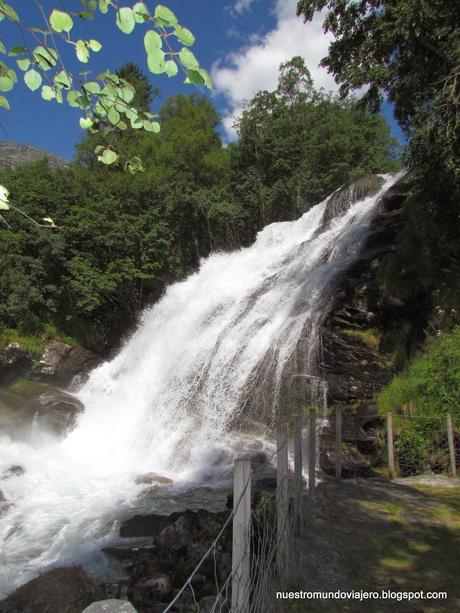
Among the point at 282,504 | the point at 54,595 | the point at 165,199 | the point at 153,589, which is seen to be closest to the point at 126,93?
the point at 282,504

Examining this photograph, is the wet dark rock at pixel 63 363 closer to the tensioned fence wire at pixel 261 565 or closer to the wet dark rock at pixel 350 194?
the wet dark rock at pixel 350 194

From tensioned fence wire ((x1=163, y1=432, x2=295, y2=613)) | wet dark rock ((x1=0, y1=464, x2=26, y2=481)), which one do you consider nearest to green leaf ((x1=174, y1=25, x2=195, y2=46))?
tensioned fence wire ((x1=163, y1=432, x2=295, y2=613))

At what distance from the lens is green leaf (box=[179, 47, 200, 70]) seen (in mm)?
1714

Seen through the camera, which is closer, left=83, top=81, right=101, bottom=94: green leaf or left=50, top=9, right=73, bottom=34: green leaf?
left=50, top=9, right=73, bottom=34: green leaf

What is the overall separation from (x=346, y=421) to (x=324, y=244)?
875cm

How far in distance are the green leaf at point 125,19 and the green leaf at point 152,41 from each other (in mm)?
69

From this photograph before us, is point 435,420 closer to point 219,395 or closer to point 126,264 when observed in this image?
point 219,395

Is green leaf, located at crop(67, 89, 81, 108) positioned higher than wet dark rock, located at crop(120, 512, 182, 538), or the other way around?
green leaf, located at crop(67, 89, 81, 108)

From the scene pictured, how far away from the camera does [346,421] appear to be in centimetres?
1033

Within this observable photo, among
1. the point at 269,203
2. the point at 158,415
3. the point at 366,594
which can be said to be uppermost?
the point at 269,203

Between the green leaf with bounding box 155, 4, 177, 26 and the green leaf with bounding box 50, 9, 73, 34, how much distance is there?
0.31m

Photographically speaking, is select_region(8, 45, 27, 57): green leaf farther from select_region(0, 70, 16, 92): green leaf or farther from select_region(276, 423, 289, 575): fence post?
select_region(276, 423, 289, 575): fence post

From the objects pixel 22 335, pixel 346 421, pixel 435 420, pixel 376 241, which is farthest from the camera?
pixel 22 335

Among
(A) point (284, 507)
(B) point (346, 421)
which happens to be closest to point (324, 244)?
(B) point (346, 421)
